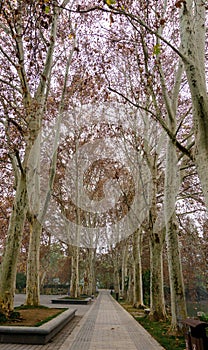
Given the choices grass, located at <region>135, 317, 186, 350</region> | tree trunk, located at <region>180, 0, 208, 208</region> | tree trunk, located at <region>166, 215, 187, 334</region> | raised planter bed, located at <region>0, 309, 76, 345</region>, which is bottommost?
grass, located at <region>135, 317, 186, 350</region>

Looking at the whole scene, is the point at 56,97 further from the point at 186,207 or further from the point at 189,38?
the point at 189,38

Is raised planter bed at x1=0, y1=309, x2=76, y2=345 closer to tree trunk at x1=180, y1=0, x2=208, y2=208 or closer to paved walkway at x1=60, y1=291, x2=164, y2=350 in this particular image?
paved walkway at x1=60, y1=291, x2=164, y2=350

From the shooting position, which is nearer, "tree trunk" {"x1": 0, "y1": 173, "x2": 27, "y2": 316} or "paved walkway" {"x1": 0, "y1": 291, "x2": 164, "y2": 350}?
"paved walkway" {"x1": 0, "y1": 291, "x2": 164, "y2": 350}

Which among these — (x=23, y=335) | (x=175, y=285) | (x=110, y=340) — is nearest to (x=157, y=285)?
(x=175, y=285)

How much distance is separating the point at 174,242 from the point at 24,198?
4.36 metres

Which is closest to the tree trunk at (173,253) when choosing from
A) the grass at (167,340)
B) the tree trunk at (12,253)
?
the grass at (167,340)

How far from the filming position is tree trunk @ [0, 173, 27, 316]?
8.19 m

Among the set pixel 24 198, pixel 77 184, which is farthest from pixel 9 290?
pixel 77 184

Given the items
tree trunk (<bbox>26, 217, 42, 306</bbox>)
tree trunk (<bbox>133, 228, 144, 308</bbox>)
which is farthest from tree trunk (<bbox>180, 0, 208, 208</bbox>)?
tree trunk (<bbox>133, 228, 144, 308</bbox>)

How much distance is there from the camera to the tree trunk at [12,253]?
26.9 feet

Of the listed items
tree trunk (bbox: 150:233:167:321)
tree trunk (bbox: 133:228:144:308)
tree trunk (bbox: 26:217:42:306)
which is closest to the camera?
tree trunk (bbox: 150:233:167:321)

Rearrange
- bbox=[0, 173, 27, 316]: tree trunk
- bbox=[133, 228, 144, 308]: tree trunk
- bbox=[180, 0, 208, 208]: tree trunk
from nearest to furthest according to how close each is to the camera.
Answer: bbox=[180, 0, 208, 208]: tree trunk < bbox=[0, 173, 27, 316]: tree trunk < bbox=[133, 228, 144, 308]: tree trunk

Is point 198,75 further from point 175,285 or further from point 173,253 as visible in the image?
point 175,285

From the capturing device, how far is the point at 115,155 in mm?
18984
